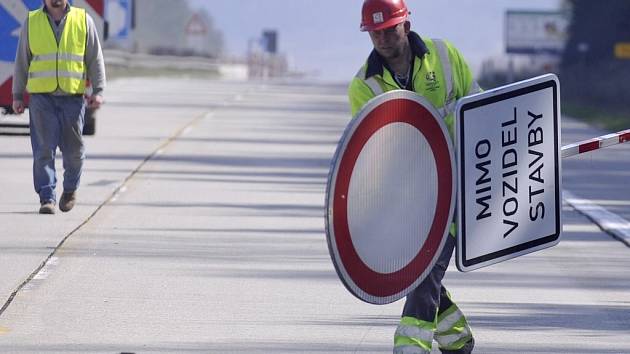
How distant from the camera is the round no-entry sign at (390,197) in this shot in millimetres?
7324

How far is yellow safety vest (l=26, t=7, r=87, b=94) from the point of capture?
15.6 meters

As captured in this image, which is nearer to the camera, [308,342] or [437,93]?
[437,93]

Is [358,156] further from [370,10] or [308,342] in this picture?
[308,342]

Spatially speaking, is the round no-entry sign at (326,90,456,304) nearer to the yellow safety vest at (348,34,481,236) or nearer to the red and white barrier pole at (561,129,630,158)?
the yellow safety vest at (348,34,481,236)

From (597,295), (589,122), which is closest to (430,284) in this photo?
(597,295)

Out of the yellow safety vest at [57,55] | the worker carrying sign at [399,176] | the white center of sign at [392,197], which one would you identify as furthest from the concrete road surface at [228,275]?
the white center of sign at [392,197]

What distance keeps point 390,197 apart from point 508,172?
0.71 m

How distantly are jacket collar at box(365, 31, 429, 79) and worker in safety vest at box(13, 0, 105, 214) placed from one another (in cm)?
797

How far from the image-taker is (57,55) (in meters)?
15.7

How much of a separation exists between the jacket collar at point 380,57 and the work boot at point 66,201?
26.9ft

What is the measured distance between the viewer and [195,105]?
40531mm

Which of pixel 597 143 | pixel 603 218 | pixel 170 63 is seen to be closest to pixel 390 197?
pixel 597 143

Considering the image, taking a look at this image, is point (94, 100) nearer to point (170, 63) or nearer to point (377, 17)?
point (377, 17)

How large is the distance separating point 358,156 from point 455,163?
25.1 inches
